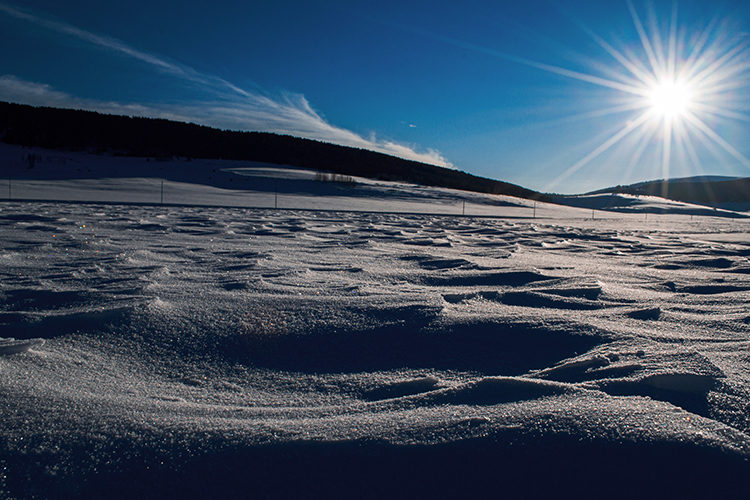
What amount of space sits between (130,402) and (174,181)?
1901 cm

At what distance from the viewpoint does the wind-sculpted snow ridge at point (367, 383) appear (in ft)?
2.74

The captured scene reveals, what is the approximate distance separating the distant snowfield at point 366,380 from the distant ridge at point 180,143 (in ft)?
80.0

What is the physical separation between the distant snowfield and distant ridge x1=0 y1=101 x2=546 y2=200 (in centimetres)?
2439

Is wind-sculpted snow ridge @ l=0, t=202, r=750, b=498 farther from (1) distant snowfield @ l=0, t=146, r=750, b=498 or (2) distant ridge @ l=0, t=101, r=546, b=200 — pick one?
(2) distant ridge @ l=0, t=101, r=546, b=200

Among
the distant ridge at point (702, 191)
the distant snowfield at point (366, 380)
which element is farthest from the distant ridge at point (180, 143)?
the distant snowfield at point (366, 380)

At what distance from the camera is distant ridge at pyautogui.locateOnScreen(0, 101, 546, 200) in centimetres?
2884

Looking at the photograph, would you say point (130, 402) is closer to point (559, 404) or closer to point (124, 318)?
point (124, 318)

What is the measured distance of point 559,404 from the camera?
1042 millimetres

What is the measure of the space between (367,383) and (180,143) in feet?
131

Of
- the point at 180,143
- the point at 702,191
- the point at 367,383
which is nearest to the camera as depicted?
the point at 367,383

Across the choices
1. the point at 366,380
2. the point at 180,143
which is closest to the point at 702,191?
the point at 180,143

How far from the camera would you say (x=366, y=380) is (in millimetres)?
1281

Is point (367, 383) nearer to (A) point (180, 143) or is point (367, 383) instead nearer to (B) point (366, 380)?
(B) point (366, 380)

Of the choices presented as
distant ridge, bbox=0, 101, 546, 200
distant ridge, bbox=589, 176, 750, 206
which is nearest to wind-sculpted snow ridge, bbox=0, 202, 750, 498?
distant ridge, bbox=0, 101, 546, 200
